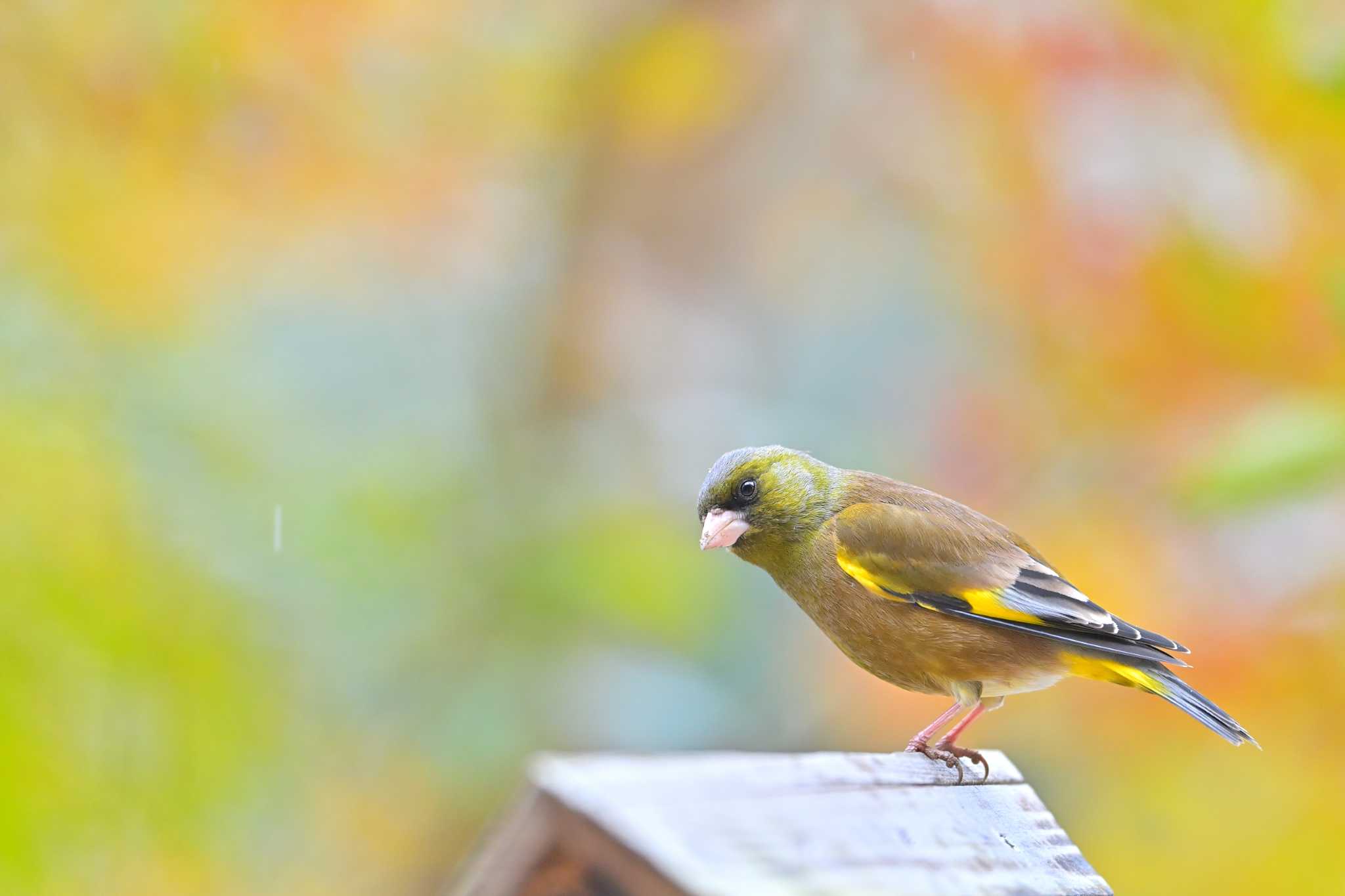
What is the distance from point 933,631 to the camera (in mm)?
3312

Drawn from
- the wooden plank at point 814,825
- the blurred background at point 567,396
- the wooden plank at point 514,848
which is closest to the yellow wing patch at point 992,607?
the wooden plank at point 814,825

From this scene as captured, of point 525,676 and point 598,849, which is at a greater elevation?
point 598,849

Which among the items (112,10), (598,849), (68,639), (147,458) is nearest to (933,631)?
(598,849)

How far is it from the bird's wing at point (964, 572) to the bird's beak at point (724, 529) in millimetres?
228

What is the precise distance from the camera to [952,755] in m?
2.86

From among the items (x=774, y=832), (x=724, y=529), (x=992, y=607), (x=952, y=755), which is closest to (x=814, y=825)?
(x=774, y=832)

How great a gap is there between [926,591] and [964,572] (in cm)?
11

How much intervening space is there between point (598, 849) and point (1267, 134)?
4339 millimetres

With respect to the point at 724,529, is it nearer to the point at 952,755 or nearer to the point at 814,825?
the point at 952,755

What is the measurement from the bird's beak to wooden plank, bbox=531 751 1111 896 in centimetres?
102

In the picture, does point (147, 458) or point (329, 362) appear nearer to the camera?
point (147, 458)

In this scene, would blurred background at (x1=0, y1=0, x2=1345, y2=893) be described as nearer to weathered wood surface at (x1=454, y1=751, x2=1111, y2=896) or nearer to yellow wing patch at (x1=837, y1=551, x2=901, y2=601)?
yellow wing patch at (x1=837, y1=551, x2=901, y2=601)

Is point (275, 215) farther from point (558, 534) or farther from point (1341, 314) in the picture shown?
point (1341, 314)

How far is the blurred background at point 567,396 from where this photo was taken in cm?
546
